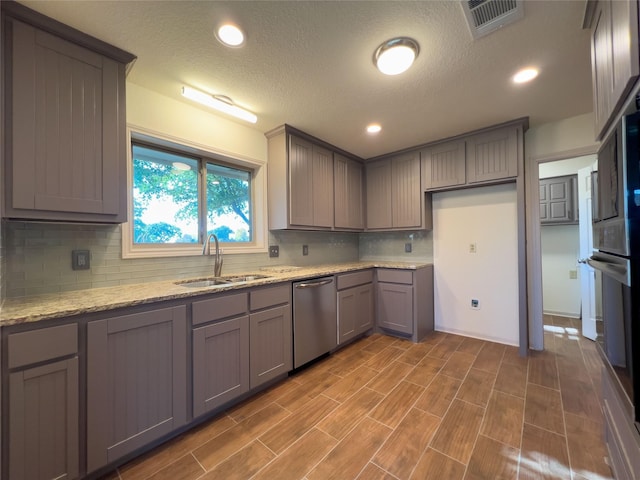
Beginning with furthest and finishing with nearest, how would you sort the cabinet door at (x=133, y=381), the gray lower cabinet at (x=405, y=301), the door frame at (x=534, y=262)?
1. the gray lower cabinet at (x=405, y=301)
2. the door frame at (x=534, y=262)
3. the cabinet door at (x=133, y=381)

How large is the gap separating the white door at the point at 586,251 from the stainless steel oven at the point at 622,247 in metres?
2.46

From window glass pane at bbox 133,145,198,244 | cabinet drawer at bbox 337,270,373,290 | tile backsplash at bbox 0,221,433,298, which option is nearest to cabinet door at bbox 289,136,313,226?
tile backsplash at bbox 0,221,433,298

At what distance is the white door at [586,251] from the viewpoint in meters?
3.00

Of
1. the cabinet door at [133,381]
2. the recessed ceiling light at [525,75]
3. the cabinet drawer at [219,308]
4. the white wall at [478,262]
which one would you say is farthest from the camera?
the white wall at [478,262]

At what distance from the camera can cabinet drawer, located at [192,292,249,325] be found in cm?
166

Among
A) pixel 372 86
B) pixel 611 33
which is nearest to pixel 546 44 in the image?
pixel 611 33

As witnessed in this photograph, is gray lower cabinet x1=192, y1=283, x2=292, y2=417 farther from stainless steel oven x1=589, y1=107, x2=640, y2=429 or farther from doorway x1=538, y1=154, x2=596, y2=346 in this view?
doorway x1=538, y1=154, x2=596, y2=346

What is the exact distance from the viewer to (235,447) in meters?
A: 1.53

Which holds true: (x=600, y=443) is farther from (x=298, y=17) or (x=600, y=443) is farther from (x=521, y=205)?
(x=298, y=17)

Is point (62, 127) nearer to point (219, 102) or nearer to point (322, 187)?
point (219, 102)

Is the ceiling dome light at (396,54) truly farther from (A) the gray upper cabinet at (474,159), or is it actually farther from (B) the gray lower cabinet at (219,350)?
(B) the gray lower cabinet at (219,350)

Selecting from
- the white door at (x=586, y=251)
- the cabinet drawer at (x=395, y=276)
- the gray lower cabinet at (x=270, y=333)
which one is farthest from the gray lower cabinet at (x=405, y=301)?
the white door at (x=586, y=251)

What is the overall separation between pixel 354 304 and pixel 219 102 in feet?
8.11

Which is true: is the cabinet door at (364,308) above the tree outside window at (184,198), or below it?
below
